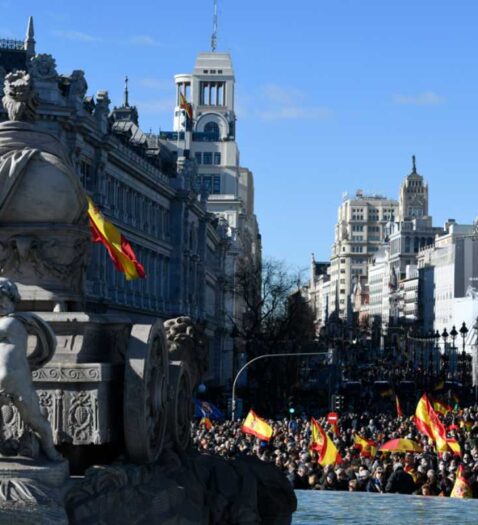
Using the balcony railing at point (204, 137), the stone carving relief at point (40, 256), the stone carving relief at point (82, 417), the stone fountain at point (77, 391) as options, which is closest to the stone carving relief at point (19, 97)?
the stone fountain at point (77, 391)

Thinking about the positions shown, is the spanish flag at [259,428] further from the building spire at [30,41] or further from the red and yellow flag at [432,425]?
the building spire at [30,41]

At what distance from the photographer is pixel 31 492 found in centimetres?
1166

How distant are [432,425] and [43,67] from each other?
127 ft

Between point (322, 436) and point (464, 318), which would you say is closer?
point (322, 436)

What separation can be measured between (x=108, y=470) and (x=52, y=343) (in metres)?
1.10

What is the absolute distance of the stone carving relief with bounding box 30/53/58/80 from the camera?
69000 mm

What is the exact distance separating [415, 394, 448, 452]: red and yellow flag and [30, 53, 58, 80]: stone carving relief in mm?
36529

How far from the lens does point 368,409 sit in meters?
82.6

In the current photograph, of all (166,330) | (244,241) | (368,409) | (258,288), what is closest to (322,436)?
(166,330)

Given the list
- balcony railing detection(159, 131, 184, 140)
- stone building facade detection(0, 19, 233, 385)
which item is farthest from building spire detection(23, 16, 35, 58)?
balcony railing detection(159, 131, 184, 140)

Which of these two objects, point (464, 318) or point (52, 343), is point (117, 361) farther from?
point (464, 318)

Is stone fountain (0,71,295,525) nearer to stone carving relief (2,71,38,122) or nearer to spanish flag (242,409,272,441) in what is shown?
stone carving relief (2,71,38,122)

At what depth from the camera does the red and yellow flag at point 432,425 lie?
1325 inches

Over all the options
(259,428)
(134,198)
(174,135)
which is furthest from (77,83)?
(174,135)
